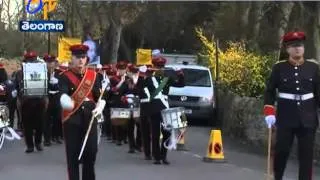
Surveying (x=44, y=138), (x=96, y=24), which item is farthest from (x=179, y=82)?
(x=96, y=24)

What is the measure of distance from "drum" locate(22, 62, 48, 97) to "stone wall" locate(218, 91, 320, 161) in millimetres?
4723

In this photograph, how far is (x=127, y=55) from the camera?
Result: 5469 centimetres

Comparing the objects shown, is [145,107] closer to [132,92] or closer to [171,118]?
[171,118]

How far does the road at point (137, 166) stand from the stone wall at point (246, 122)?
0.61m

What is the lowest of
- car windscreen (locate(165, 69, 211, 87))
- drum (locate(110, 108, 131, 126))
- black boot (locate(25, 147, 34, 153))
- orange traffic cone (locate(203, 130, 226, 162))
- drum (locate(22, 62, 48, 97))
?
black boot (locate(25, 147, 34, 153))

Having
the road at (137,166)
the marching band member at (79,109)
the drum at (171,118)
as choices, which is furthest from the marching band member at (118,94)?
the marching band member at (79,109)

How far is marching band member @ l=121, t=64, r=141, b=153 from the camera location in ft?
52.5

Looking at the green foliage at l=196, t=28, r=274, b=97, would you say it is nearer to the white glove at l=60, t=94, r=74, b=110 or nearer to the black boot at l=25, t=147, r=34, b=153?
the black boot at l=25, t=147, r=34, b=153

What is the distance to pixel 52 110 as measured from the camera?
17344 mm

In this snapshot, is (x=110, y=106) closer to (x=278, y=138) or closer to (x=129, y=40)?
(x=278, y=138)

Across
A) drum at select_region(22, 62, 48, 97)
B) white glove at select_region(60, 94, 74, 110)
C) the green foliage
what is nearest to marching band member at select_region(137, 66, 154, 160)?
drum at select_region(22, 62, 48, 97)

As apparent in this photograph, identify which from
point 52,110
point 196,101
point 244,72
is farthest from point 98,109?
point 244,72

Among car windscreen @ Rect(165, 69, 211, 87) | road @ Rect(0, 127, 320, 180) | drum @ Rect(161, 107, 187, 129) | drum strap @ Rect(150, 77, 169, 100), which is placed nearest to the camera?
road @ Rect(0, 127, 320, 180)

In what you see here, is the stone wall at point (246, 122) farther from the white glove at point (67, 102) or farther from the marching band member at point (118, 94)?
the white glove at point (67, 102)
